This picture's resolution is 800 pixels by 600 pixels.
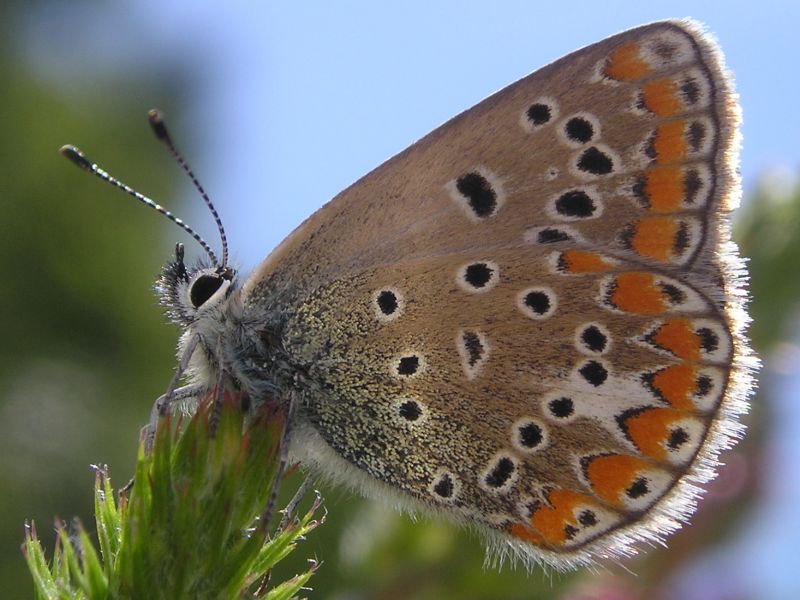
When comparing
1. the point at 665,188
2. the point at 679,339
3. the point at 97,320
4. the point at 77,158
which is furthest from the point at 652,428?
the point at 97,320

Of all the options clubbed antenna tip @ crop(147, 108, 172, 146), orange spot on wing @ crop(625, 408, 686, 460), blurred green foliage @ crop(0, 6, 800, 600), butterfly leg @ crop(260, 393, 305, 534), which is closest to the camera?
butterfly leg @ crop(260, 393, 305, 534)

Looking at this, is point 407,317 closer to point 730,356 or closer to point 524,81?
point 524,81

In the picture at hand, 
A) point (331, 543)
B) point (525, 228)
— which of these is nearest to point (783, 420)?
point (525, 228)

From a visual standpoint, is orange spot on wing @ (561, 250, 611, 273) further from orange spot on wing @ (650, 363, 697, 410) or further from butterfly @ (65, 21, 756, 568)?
orange spot on wing @ (650, 363, 697, 410)

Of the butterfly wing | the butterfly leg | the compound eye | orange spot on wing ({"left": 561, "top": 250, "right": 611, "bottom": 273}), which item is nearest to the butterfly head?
the compound eye

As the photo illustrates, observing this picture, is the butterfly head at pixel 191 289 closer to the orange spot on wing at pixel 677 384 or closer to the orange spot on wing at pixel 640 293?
the orange spot on wing at pixel 640 293

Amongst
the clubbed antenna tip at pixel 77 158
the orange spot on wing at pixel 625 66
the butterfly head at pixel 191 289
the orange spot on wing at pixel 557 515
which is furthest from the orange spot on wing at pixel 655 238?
the clubbed antenna tip at pixel 77 158
